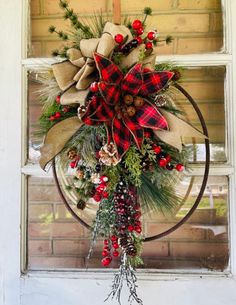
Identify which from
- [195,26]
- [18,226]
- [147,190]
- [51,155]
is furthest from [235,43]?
[18,226]

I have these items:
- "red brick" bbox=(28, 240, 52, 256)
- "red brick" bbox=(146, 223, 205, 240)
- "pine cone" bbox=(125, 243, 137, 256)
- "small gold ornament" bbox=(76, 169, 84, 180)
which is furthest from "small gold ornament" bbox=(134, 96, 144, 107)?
"red brick" bbox=(28, 240, 52, 256)

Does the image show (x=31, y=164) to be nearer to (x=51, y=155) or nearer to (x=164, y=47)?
(x=51, y=155)

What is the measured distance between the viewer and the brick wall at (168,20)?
1.11 meters

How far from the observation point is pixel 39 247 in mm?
1124

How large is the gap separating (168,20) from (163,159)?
57 cm

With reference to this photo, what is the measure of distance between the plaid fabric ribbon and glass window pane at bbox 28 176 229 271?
335mm

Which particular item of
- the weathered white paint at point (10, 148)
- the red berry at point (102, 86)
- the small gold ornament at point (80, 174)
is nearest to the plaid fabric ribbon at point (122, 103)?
the red berry at point (102, 86)

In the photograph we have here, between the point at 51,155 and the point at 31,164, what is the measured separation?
325 millimetres

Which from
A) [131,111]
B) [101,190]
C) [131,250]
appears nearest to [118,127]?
[131,111]

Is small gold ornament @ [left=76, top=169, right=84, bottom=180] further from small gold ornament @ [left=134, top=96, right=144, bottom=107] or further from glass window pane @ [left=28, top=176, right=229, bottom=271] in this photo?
glass window pane @ [left=28, top=176, right=229, bottom=271]

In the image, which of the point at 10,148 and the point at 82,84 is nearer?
the point at 82,84

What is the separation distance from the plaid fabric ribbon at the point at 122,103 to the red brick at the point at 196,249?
48 cm

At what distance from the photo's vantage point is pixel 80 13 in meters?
1.15

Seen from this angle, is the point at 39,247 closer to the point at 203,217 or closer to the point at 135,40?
the point at 203,217
